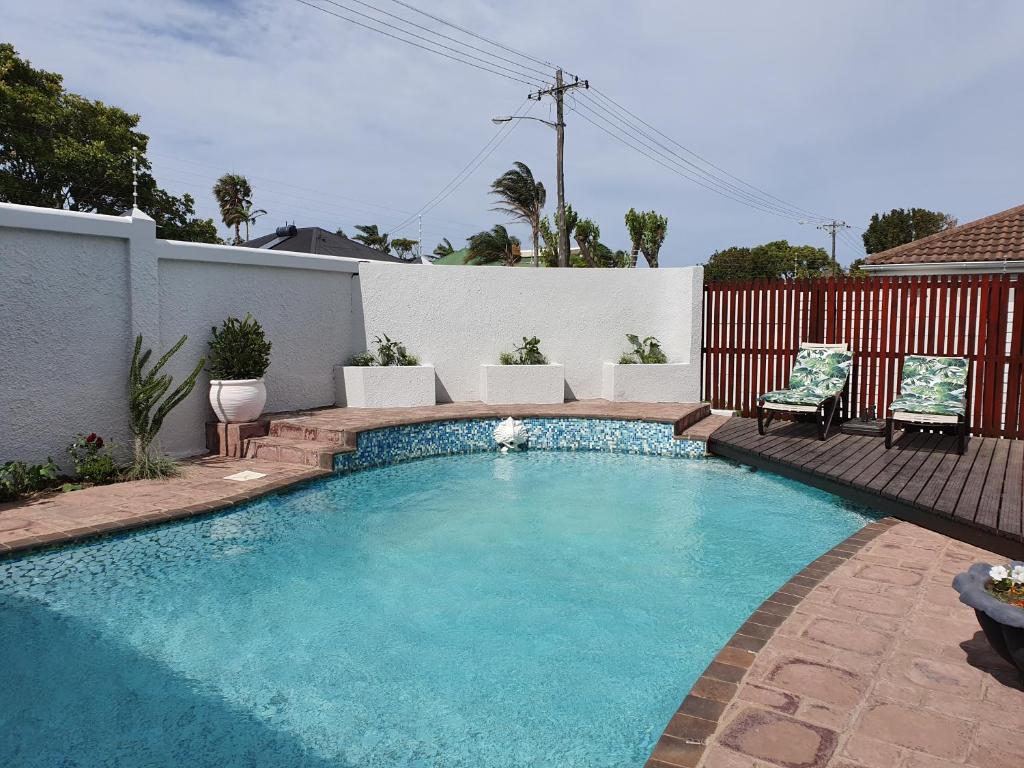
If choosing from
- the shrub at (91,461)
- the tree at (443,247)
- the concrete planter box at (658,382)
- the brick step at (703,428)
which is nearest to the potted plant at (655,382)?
the concrete planter box at (658,382)

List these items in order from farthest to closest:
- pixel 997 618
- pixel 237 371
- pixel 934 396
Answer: pixel 237 371 < pixel 934 396 < pixel 997 618

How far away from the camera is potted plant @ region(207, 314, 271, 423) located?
27.1 ft

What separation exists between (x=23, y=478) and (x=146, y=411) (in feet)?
4.28

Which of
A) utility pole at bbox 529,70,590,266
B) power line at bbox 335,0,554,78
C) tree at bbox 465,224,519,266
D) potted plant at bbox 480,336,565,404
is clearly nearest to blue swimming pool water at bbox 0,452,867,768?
potted plant at bbox 480,336,565,404

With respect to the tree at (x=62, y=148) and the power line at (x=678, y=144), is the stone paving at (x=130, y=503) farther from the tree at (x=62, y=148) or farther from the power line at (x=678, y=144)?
the power line at (x=678, y=144)

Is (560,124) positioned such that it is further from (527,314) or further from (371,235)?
(371,235)

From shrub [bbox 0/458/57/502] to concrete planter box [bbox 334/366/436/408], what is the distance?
4.40m

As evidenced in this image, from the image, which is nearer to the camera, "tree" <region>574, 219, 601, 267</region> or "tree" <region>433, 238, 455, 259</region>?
"tree" <region>574, 219, 601, 267</region>

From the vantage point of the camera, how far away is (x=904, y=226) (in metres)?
55.0

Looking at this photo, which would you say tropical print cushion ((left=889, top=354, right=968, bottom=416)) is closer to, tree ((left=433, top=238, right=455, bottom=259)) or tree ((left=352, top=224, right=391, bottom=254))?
tree ((left=433, top=238, right=455, bottom=259))

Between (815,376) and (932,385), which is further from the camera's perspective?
(815,376)

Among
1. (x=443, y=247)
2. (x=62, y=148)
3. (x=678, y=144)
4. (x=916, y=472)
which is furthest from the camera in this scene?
(x=443, y=247)

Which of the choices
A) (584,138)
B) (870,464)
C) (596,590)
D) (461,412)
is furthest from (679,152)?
(596,590)

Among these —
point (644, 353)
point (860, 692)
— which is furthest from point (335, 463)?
point (860, 692)
